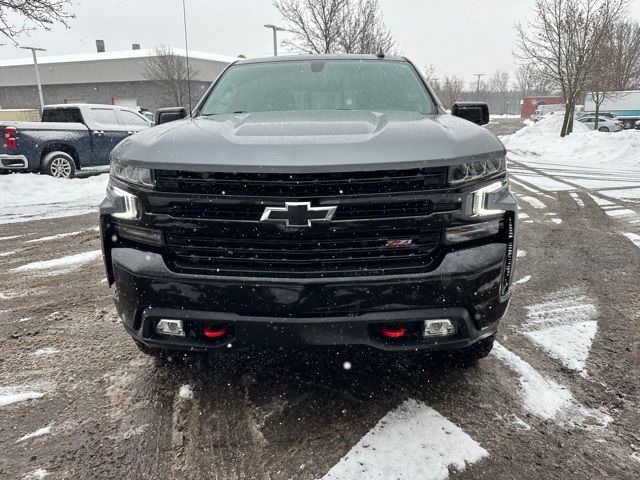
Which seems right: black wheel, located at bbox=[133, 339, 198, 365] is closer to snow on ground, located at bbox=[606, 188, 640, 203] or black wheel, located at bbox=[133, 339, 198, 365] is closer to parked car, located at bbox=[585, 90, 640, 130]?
snow on ground, located at bbox=[606, 188, 640, 203]

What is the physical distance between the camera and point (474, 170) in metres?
2.04

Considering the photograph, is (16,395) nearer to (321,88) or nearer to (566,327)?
(321,88)

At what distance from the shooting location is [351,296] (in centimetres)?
196

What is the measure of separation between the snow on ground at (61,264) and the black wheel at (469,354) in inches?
154

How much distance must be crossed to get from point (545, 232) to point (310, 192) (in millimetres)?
4995

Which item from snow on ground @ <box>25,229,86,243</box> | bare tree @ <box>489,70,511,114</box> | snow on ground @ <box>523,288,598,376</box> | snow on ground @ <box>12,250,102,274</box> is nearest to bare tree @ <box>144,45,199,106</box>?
snow on ground @ <box>25,229,86,243</box>

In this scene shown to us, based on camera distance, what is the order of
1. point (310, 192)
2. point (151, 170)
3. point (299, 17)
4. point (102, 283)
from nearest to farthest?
point (310, 192), point (151, 170), point (102, 283), point (299, 17)

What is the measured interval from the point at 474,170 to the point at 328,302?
849 millimetres

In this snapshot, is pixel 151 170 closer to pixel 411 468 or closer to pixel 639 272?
pixel 411 468

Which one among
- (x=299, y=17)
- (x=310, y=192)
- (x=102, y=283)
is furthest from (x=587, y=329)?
(x=299, y=17)

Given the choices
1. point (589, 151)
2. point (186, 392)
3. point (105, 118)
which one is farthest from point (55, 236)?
point (589, 151)

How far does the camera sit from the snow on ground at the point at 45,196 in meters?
7.89

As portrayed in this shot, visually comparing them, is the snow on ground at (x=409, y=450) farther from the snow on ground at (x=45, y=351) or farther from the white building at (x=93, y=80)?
the white building at (x=93, y=80)

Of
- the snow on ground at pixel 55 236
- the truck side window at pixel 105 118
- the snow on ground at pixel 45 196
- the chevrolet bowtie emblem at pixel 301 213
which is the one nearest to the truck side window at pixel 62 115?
the truck side window at pixel 105 118
